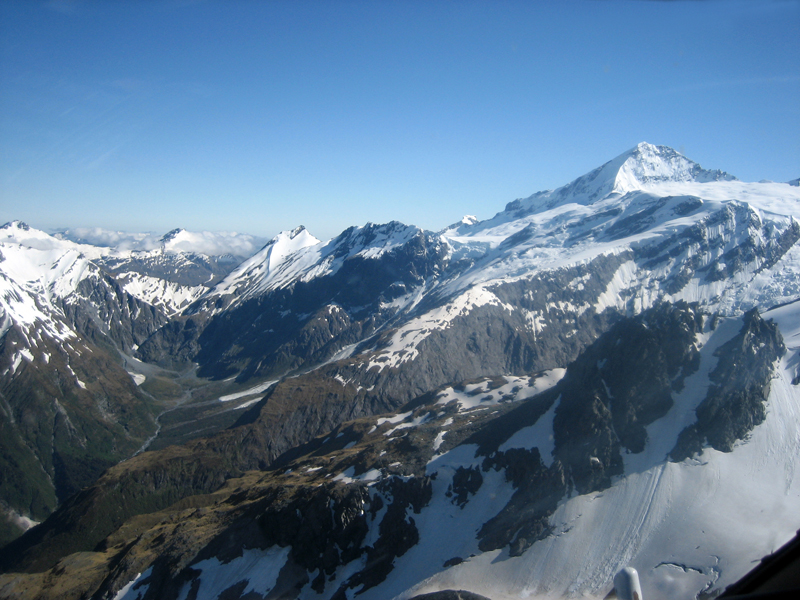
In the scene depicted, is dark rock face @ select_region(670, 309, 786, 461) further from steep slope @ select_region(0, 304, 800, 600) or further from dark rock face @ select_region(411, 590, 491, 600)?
dark rock face @ select_region(411, 590, 491, 600)

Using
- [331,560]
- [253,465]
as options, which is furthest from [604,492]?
[253,465]

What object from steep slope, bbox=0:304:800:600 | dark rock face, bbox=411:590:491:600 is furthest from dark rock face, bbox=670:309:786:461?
dark rock face, bbox=411:590:491:600

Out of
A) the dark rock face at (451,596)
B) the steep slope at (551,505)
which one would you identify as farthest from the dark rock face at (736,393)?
the dark rock face at (451,596)

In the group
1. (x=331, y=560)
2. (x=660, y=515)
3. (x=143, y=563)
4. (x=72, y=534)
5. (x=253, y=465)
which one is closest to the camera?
(x=660, y=515)

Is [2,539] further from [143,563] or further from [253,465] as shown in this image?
[143,563]

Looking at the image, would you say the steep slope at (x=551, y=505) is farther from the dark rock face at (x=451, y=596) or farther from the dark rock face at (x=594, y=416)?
the dark rock face at (x=451, y=596)
